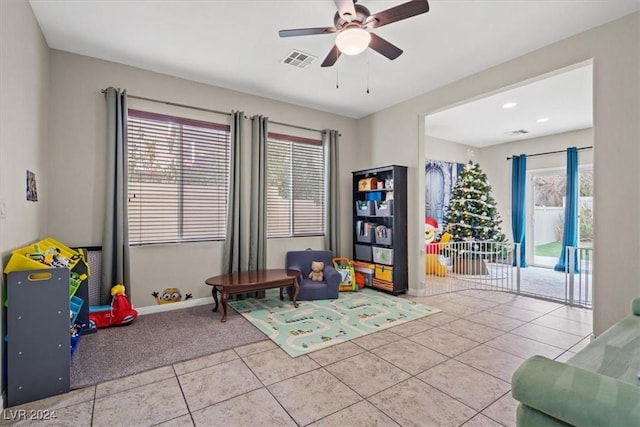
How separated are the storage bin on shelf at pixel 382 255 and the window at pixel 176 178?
7.78 ft

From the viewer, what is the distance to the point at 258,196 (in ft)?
14.5

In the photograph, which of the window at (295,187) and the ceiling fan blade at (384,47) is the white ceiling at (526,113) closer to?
the ceiling fan blade at (384,47)

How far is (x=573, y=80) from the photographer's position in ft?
13.2

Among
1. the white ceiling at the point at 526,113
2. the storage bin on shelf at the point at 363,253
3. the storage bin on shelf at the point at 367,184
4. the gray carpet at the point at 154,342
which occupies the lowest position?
the gray carpet at the point at 154,342

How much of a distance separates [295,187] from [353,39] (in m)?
2.86

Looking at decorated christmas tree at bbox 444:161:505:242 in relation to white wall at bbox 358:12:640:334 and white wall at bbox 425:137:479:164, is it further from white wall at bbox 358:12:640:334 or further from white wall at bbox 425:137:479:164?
white wall at bbox 358:12:640:334

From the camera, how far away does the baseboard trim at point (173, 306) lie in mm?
3721

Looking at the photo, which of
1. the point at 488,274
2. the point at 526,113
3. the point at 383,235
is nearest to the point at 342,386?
the point at 383,235

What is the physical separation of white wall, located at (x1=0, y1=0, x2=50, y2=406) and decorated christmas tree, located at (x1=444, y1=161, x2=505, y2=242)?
6.56 metres

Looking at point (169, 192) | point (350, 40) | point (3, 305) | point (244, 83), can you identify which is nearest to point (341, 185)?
point (244, 83)

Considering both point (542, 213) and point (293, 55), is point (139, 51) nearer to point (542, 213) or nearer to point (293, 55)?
point (293, 55)

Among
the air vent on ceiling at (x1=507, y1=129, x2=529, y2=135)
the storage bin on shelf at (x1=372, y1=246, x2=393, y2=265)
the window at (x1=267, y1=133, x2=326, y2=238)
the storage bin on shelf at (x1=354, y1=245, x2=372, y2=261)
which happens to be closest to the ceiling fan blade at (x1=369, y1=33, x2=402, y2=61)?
the window at (x1=267, y1=133, x2=326, y2=238)

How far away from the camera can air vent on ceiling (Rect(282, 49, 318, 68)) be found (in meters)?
3.39

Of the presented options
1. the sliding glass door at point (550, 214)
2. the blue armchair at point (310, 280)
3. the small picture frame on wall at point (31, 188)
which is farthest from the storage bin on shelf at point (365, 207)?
the sliding glass door at point (550, 214)
